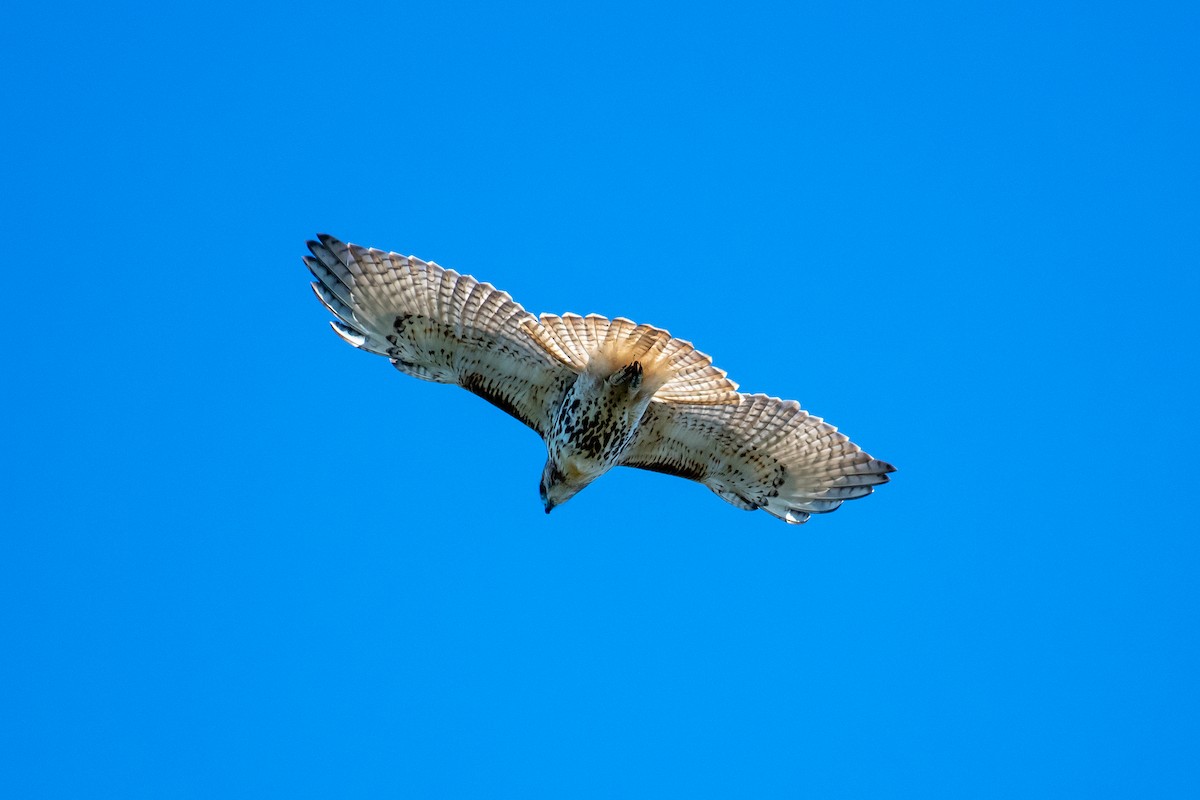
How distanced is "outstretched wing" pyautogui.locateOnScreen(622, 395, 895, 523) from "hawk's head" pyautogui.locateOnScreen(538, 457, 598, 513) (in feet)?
1.79

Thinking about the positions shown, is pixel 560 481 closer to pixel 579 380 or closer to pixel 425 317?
pixel 579 380

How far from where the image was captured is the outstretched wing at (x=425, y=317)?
1202cm

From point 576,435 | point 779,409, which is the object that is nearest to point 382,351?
point 576,435

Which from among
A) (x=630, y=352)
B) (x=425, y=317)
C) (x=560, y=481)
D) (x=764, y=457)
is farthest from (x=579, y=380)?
(x=764, y=457)

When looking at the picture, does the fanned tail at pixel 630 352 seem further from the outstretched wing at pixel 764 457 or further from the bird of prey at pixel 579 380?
the outstretched wing at pixel 764 457

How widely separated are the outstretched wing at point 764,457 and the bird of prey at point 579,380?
0.04ft

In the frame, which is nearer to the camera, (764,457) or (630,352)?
(630,352)

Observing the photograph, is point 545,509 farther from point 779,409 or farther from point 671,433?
point 779,409

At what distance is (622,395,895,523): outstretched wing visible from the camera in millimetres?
12969

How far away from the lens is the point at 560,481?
41.5 ft

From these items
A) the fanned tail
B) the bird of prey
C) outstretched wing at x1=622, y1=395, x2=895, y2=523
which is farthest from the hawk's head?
the fanned tail

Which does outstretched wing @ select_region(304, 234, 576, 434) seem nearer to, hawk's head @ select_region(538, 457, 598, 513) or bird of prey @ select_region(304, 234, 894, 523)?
bird of prey @ select_region(304, 234, 894, 523)

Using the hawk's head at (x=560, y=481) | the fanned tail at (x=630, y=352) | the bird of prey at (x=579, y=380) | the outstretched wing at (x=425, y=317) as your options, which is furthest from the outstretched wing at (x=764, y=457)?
the outstretched wing at (x=425, y=317)

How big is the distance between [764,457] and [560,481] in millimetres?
1866
